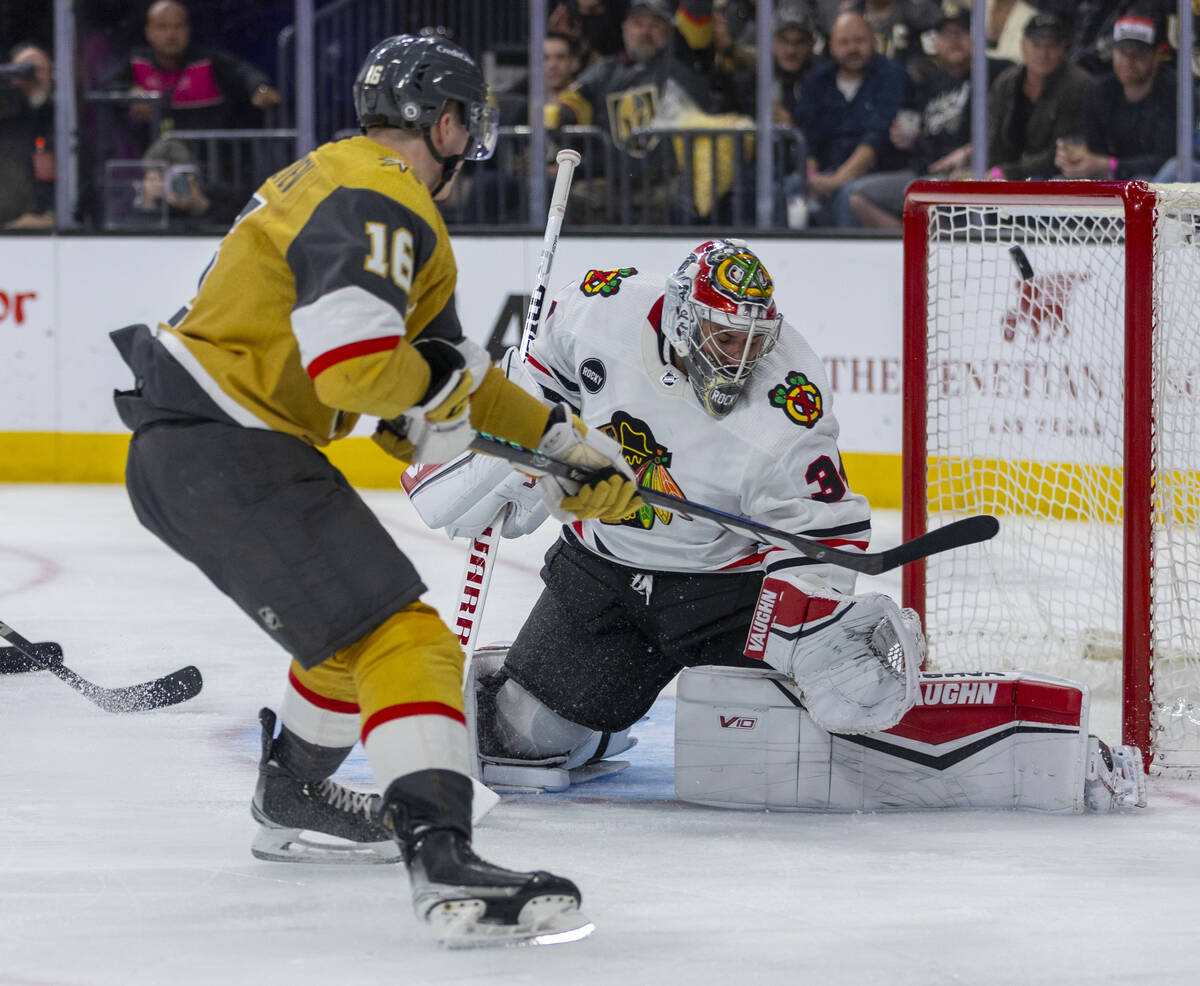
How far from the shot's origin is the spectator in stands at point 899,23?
19.4 ft

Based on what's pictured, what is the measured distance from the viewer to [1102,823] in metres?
2.46

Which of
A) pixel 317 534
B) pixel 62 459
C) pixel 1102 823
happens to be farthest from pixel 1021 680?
pixel 62 459

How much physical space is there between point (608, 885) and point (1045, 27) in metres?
4.39

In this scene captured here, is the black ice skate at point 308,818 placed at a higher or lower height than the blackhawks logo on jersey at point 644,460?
A: lower

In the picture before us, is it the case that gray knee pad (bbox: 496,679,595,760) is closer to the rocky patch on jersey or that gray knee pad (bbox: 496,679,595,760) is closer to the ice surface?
the ice surface

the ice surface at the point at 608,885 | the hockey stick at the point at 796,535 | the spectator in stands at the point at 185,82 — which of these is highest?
the spectator in stands at the point at 185,82

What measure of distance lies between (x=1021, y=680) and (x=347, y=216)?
4.01 feet

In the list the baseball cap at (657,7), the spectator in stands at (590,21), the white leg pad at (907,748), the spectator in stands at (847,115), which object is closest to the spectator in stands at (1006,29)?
the spectator in stands at (847,115)

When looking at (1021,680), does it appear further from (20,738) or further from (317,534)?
(20,738)

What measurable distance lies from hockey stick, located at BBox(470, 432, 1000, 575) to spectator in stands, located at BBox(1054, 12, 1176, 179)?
3691mm

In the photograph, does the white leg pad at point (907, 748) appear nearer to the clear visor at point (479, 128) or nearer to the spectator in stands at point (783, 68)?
the clear visor at point (479, 128)

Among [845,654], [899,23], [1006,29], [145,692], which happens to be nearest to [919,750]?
A: [845,654]

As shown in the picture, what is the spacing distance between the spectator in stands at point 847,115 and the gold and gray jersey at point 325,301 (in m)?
4.16

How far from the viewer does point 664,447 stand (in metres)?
2.64
